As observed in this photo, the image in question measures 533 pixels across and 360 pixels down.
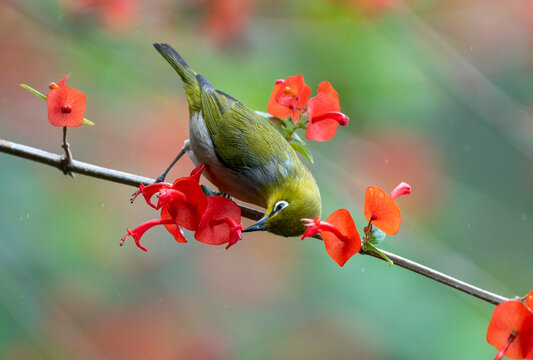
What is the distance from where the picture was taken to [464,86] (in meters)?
4.78

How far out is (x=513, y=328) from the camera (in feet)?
5.13

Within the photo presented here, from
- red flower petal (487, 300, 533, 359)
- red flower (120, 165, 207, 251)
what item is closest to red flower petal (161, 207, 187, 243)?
red flower (120, 165, 207, 251)

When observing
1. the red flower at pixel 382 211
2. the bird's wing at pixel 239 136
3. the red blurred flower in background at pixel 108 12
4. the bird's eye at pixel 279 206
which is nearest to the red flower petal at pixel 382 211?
the red flower at pixel 382 211

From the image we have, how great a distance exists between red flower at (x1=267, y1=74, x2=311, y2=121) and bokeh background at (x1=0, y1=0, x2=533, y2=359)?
5.58 ft

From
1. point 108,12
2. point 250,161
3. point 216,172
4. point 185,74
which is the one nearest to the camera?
point 250,161

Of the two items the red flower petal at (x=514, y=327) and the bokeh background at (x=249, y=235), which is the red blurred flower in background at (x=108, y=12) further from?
the red flower petal at (x=514, y=327)

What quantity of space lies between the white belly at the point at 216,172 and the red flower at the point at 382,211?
2.30 ft

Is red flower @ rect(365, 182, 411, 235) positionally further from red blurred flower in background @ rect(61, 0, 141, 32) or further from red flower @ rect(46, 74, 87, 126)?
red blurred flower in background @ rect(61, 0, 141, 32)

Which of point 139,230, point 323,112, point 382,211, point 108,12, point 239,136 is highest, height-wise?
point 108,12

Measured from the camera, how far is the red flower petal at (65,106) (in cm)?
179

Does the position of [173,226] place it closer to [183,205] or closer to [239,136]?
[183,205]

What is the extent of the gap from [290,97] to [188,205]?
0.62 metres

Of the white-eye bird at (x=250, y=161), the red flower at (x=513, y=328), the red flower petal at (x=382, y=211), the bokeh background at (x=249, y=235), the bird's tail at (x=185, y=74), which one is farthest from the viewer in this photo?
the bokeh background at (x=249, y=235)

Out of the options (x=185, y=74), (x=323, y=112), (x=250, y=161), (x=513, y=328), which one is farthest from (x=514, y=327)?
(x=185, y=74)
